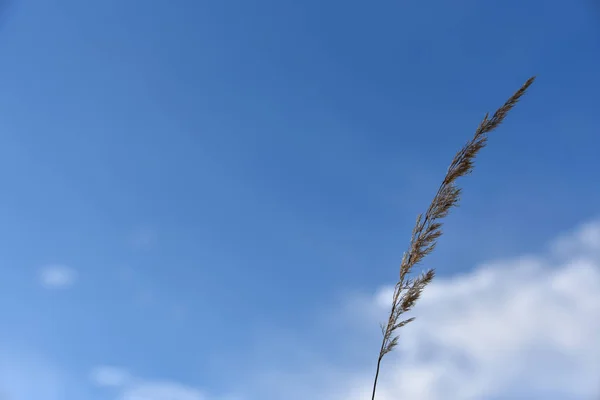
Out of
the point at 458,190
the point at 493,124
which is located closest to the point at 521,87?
the point at 493,124

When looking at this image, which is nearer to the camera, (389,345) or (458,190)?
(389,345)

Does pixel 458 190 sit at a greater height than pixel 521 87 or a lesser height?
lesser

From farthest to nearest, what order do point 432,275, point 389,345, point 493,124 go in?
point 493,124 < point 432,275 < point 389,345

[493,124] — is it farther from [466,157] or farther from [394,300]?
[394,300]

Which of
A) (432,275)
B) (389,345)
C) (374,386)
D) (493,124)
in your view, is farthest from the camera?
(493,124)

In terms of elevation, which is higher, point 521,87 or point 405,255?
point 521,87

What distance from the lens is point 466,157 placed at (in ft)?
14.9

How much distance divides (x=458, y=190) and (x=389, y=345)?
158 cm

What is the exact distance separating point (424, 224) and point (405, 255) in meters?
0.36

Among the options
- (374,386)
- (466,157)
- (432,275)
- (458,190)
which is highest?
(466,157)

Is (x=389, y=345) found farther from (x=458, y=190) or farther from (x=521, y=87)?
(x=521, y=87)

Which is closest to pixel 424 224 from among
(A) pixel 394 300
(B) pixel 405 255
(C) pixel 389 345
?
(B) pixel 405 255

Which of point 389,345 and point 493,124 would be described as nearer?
point 389,345

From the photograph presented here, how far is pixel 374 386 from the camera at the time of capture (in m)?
3.68
